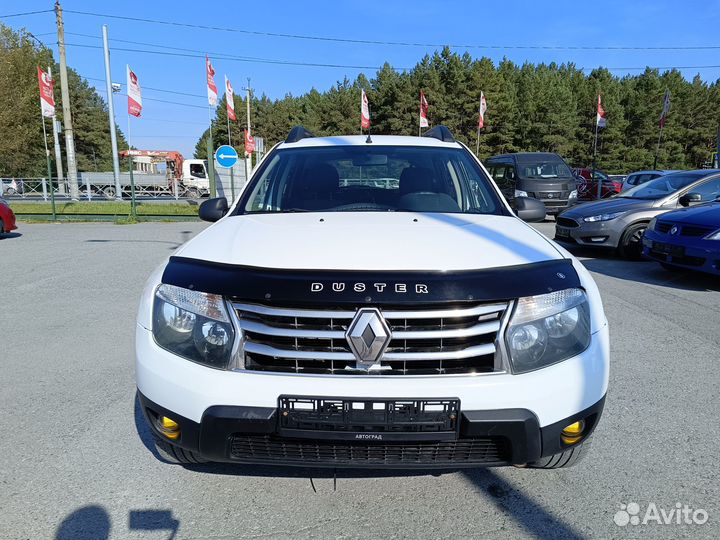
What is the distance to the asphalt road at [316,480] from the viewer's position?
2.19 metres

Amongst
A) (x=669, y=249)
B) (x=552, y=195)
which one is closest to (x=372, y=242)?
(x=669, y=249)

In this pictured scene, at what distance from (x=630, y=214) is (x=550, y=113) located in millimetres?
52664

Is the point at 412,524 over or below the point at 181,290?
below

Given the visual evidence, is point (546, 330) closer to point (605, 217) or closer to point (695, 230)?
point (695, 230)

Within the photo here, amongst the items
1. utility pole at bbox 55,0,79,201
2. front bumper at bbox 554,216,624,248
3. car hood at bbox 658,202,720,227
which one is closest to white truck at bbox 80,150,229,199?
utility pole at bbox 55,0,79,201

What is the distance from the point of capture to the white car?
1929 millimetres

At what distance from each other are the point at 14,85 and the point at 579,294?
39116mm

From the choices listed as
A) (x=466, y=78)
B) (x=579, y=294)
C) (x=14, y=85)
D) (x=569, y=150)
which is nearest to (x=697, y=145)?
(x=569, y=150)

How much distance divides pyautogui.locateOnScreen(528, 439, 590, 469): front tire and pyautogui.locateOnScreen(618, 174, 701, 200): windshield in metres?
8.58

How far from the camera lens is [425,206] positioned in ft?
10.7

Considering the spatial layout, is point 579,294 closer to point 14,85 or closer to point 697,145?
point 14,85

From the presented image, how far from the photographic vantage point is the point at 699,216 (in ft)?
22.7

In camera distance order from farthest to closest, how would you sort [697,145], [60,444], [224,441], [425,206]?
[697,145] < [425,206] < [60,444] < [224,441]

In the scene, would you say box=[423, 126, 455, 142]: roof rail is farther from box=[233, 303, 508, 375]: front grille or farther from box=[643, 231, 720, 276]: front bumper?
box=[643, 231, 720, 276]: front bumper
